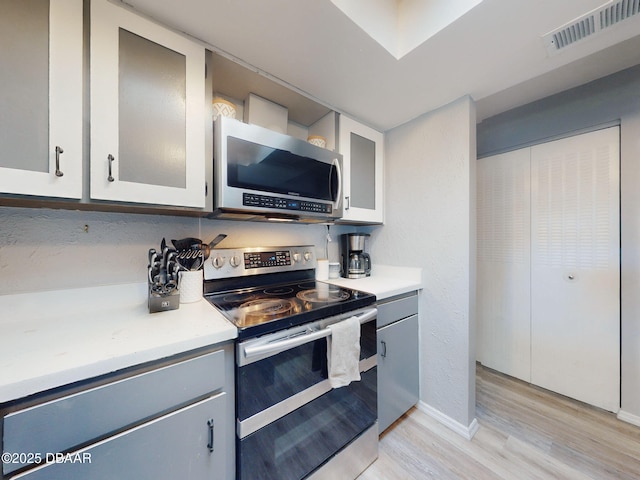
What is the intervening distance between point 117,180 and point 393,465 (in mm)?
1922

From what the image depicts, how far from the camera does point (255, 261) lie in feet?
4.75

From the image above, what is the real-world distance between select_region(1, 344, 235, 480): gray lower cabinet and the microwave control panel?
647mm

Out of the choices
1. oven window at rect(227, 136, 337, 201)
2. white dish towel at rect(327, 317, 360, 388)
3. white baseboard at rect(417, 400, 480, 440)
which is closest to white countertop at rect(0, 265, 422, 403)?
white dish towel at rect(327, 317, 360, 388)

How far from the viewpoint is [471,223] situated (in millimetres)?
1456

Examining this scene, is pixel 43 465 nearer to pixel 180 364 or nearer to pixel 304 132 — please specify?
pixel 180 364

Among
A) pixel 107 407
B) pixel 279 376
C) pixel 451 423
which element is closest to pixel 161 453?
pixel 107 407

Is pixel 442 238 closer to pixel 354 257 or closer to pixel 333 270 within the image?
pixel 354 257

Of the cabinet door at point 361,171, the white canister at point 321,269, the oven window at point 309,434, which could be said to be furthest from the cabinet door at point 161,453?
the cabinet door at point 361,171

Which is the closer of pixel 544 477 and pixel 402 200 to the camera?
pixel 544 477

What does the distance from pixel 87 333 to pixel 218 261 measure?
23.8 inches

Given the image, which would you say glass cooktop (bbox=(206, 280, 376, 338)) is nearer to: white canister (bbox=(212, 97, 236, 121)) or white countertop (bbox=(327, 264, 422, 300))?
white countertop (bbox=(327, 264, 422, 300))

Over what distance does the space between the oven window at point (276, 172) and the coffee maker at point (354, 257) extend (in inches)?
20.3

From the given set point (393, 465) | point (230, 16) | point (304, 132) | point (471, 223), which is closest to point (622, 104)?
point (471, 223)

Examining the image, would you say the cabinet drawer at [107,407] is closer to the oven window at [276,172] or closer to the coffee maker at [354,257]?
the oven window at [276,172]
